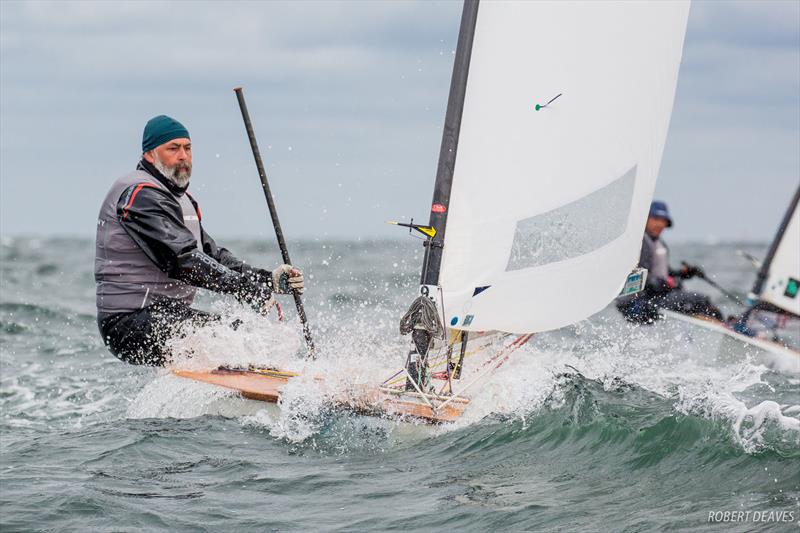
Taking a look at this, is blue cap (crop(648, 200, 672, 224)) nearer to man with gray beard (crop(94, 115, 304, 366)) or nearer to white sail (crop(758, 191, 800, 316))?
white sail (crop(758, 191, 800, 316))

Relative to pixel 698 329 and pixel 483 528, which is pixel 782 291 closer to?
pixel 698 329

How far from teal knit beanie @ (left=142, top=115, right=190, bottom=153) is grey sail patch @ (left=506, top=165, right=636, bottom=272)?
6.34ft

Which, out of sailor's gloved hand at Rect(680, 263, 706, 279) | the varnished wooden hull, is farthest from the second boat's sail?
the varnished wooden hull

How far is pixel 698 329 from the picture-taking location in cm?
866

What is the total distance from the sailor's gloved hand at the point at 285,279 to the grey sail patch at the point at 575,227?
109 centimetres

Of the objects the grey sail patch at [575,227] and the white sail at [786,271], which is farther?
the white sail at [786,271]

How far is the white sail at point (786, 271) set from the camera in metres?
8.01

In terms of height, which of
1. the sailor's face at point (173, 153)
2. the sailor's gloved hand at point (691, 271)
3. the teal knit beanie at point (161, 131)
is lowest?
the sailor's gloved hand at point (691, 271)

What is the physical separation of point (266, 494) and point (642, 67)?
114 inches

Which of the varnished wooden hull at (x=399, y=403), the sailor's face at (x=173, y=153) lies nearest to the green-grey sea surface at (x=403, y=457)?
the varnished wooden hull at (x=399, y=403)

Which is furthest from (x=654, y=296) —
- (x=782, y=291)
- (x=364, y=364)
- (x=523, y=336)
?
(x=364, y=364)

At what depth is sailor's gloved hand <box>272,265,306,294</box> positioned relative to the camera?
5.25 meters

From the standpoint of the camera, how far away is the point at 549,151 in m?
5.09

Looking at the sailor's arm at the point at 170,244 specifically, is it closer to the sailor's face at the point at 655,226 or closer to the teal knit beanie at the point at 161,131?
the teal knit beanie at the point at 161,131
